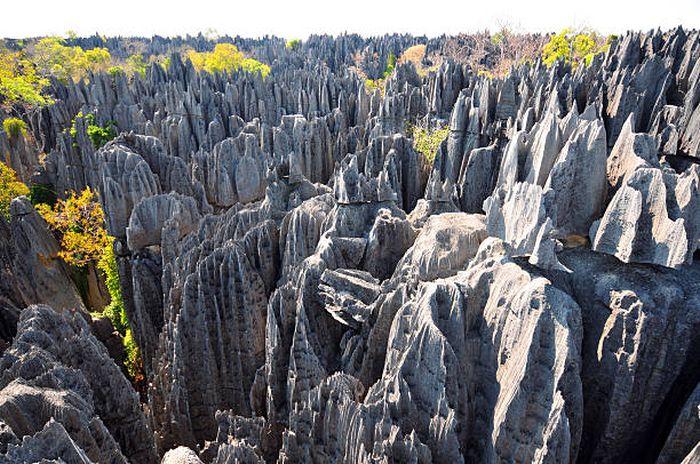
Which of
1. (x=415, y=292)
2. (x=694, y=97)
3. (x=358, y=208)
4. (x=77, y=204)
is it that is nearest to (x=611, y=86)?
(x=694, y=97)

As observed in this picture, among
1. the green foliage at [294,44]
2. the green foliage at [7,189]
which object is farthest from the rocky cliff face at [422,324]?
the green foliage at [294,44]

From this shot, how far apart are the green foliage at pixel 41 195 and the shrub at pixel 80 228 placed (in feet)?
14.4

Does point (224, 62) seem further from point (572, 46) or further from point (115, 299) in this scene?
point (115, 299)

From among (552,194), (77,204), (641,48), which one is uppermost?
(641,48)

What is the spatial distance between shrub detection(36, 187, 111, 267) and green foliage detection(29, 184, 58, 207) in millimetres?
4392

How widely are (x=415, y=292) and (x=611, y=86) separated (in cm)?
1639

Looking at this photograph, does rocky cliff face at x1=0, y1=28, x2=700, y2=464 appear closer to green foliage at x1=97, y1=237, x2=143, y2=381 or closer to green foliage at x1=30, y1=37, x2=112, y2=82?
green foliage at x1=97, y1=237, x2=143, y2=381

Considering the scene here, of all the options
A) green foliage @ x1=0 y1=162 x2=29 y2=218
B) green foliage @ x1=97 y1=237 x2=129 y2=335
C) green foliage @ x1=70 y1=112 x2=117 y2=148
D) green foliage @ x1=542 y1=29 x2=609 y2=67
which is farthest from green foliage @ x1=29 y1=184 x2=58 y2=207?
green foliage @ x1=542 y1=29 x2=609 y2=67

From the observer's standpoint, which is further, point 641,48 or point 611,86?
point 641,48

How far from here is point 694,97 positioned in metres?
15.8

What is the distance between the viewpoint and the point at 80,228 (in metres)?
24.7

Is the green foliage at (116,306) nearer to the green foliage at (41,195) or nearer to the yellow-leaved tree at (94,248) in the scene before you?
the yellow-leaved tree at (94,248)

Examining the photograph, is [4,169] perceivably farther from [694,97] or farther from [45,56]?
[45,56]

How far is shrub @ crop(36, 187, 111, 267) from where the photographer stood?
22.7 m
